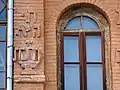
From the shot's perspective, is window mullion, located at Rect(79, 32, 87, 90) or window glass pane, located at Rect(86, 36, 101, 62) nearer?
window mullion, located at Rect(79, 32, 87, 90)

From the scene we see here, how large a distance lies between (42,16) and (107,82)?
5.36 feet

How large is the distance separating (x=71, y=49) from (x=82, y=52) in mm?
209

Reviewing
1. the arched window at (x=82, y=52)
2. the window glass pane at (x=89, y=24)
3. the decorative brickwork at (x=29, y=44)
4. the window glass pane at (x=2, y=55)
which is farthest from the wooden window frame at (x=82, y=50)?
the window glass pane at (x=2, y=55)

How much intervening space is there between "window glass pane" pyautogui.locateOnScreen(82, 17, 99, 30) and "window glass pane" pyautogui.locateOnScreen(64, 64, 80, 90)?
75 cm

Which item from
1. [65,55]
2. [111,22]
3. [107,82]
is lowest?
[107,82]

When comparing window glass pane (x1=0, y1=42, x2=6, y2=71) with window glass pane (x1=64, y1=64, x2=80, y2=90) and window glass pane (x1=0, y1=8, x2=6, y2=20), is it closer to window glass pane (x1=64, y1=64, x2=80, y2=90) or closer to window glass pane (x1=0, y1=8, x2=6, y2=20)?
window glass pane (x1=0, y1=8, x2=6, y2=20)

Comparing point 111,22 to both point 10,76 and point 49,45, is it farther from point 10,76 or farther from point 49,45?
point 10,76

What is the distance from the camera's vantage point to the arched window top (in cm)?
808

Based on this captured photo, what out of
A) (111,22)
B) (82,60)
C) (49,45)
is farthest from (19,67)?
(111,22)

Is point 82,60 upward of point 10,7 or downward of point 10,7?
downward

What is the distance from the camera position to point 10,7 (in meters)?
7.75

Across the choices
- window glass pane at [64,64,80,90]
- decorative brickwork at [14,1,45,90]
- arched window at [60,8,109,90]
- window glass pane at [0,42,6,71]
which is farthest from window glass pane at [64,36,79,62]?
window glass pane at [0,42,6,71]

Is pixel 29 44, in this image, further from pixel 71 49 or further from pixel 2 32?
pixel 71 49

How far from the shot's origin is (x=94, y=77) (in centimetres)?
782
